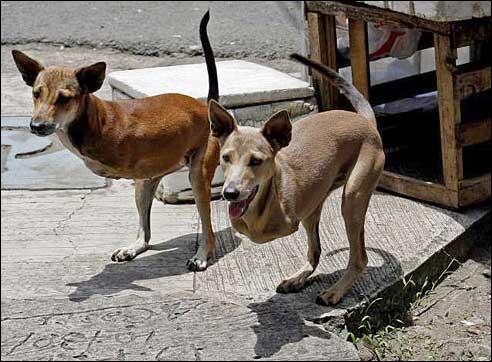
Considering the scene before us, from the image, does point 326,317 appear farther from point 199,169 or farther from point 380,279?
point 199,169

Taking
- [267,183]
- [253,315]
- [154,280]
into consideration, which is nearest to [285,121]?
[267,183]

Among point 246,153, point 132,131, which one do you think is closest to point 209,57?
Result: point 132,131

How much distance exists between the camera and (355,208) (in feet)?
14.1

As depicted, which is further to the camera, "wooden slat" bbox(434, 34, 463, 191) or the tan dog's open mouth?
"wooden slat" bbox(434, 34, 463, 191)

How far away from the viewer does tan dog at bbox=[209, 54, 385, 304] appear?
3807mm

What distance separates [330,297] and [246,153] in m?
0.92

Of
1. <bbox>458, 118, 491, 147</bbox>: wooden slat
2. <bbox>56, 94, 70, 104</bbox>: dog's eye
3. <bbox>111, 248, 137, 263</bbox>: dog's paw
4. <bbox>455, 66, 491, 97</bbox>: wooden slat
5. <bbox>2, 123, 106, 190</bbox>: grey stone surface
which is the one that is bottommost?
<bbox>111, 248, 137, 263</bbox>: dog's paw

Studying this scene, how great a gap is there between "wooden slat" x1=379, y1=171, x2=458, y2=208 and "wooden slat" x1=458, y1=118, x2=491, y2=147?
0.31m

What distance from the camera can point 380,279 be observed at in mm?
4566

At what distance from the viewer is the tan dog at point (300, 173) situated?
3807mm

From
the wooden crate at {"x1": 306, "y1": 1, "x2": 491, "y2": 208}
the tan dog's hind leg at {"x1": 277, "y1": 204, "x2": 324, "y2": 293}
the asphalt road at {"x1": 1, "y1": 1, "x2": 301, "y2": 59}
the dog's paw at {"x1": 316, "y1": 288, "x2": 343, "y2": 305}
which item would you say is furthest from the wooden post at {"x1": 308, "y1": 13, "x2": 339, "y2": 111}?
the asphalt road at {"x1": 1, "y1": 1, "x2": 301, "y2": 59}

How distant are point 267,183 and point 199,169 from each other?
3.11 feet

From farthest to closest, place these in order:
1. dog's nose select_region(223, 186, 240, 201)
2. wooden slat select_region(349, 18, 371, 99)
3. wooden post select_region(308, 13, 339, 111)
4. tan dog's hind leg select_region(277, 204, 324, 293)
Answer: wooden post select_region(308, 13, 339, 111) → wooden slat select_region(349, 18, 371, 99) → tan dog's hind leg select_region(277, 204, 324, 293) → dog's nose select_region(223, 186, 240, 201)

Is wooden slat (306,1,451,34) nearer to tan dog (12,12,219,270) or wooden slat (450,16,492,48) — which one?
wooden slat (450,16,492,48)
